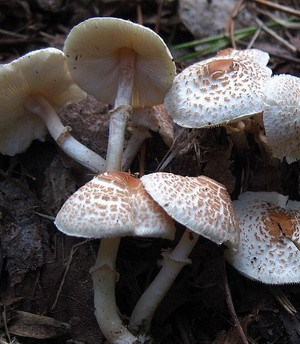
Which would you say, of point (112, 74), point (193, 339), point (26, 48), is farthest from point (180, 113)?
point (26, 48)

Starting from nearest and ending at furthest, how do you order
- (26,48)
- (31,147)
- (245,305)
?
(245,305), (31,147), (26,48)

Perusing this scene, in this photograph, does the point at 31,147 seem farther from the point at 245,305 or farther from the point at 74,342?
the point at 245,305

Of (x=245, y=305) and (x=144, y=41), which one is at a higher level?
(x=144, y=41)

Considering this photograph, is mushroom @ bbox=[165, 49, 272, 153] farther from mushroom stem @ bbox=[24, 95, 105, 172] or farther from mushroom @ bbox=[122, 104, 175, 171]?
mushroom stem @ bbox=[24, 95, 105, 172]

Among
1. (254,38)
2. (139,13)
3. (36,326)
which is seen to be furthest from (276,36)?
(36,326)

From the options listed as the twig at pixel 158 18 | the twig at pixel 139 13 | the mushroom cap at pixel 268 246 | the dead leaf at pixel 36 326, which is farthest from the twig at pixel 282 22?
the dead leaf at pixel 36 326

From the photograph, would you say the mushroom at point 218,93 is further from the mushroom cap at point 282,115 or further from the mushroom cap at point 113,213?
the mushroom cap at point 113,213

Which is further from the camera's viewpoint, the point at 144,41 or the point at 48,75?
the point at 48,75

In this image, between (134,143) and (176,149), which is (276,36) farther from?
(134,143)
